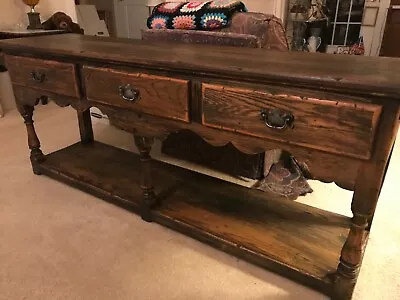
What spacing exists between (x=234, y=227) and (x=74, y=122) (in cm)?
188

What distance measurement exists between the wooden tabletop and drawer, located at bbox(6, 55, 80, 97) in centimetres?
5

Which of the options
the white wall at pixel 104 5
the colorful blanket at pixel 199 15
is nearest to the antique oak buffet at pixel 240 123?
the colorful blanket at pixel 199 15

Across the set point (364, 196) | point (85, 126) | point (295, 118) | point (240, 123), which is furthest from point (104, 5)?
point (364, 196)

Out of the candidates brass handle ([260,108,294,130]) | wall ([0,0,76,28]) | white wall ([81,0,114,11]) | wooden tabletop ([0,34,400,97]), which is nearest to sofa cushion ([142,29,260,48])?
wooden tabletop ([0,34,400,97])

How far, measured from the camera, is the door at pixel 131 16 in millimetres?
4937

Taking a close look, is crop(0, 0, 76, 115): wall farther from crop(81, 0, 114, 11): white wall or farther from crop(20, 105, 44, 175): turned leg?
crop(81, 0, 114, 11): white wall

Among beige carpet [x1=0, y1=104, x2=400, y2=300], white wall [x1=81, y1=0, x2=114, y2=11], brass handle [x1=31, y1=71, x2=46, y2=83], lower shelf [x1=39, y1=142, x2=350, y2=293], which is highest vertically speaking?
white wall [x1=81, y1=0, x2=114, y2=11]

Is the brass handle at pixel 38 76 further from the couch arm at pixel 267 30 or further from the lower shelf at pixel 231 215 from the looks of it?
the couch arm at pixel 267 30

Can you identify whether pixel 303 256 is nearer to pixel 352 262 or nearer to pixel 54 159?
pixel 352 262

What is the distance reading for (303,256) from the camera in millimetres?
1211

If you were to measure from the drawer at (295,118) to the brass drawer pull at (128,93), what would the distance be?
→ 0.28 m

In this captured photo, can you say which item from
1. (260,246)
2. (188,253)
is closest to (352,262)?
(260,246)

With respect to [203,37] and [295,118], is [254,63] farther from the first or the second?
[203,37]

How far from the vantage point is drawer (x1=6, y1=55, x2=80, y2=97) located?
1.43 meters
